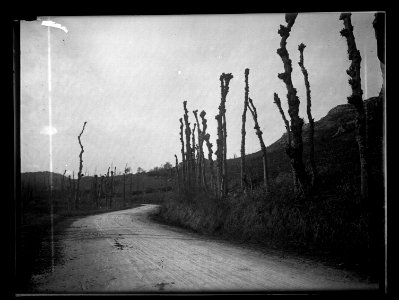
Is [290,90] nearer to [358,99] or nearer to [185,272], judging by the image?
[358,99]

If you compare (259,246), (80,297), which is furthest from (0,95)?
(259,246)

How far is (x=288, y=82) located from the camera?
1195 centimetres

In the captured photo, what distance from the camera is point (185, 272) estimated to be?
5.47 meters

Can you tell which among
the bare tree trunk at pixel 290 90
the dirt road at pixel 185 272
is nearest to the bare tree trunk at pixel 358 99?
the bare tree trunk at pixel 290 90

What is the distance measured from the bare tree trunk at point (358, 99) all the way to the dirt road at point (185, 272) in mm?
3985

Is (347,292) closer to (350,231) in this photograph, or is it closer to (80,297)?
(80,297)

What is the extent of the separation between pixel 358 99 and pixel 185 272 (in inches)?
338

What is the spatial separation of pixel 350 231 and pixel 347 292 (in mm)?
4766

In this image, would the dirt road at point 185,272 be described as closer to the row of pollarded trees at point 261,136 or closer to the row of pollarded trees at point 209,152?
the row of pollarded trees at point 261,136

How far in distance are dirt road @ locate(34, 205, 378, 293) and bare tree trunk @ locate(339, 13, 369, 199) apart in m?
3.99

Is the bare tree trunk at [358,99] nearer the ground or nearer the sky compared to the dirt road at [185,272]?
nearer the sky

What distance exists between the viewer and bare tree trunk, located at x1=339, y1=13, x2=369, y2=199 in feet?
28.7

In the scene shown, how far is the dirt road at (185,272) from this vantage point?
15.5 feet

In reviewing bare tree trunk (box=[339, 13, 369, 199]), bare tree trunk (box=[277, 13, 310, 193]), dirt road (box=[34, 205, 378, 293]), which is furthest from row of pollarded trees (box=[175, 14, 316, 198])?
dirt road (box=[34, 205, 378, 293])
